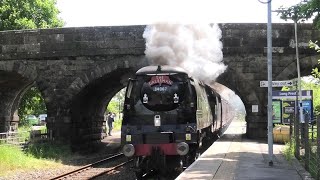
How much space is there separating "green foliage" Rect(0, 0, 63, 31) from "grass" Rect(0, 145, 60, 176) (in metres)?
14.3

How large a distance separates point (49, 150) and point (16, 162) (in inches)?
163

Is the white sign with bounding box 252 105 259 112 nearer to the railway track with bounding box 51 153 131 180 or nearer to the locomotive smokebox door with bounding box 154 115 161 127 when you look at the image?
the railway track with bounding box 51 153 131 180

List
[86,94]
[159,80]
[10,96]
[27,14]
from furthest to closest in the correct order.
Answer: [27,14], [10,96], [86,94], [159,80]

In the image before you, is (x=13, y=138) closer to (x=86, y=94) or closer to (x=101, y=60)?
(x=86, y=94)

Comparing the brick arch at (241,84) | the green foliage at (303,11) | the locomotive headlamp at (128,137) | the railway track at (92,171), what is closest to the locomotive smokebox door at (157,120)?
the locomotive headlamp at (128,137)

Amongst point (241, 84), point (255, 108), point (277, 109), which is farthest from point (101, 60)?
point (277, 109)

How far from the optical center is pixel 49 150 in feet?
62.7

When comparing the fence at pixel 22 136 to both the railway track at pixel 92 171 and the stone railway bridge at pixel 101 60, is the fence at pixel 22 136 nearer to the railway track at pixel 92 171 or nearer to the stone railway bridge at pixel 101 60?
the stone railway bridge at pixel 101 60

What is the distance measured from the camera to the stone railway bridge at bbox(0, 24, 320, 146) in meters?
19.8

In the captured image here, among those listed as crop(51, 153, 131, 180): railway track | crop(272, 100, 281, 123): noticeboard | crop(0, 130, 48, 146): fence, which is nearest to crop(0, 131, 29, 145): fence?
crop(0, 130, 48, 146): fence

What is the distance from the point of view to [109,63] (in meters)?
20.5

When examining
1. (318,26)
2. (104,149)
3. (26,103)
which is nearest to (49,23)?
(26,103)

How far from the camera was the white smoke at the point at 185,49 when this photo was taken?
46.4ft

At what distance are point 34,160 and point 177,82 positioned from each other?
7.27 meters
